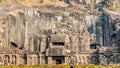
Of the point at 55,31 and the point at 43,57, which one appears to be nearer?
the point at 43,57

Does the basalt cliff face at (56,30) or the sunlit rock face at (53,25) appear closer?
the basalt cliff face at (56,30)

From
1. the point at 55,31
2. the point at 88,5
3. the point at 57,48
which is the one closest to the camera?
the point at 57,48

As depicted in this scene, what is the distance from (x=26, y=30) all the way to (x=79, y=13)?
496 inches

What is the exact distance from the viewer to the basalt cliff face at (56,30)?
7058 cm

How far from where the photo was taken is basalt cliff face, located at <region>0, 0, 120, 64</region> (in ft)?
232

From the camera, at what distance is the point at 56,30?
74.8m

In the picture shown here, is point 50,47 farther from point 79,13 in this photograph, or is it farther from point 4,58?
point 79,13

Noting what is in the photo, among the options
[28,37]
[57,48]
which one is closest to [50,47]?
[57,48]

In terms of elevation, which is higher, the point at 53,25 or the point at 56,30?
the point at 56,30

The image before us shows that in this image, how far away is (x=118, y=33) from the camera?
260 ft

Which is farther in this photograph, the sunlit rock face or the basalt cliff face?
the sunlit rock face

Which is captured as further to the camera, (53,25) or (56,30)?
(53,25)

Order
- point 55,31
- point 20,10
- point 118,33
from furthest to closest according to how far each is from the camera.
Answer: point 20,10
point 118,33
point 55,31

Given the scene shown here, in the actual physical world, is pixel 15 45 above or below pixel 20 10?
below
